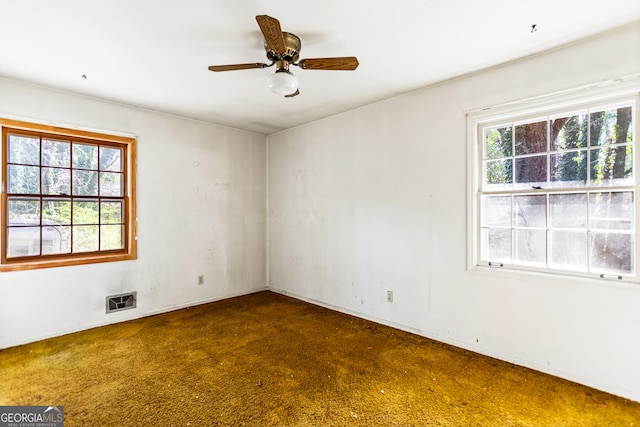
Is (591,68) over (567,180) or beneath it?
over

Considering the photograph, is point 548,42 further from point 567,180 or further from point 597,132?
point 567,180

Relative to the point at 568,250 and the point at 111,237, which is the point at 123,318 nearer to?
the point at 111,237

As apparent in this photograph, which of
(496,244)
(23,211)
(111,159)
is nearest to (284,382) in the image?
(496,244)

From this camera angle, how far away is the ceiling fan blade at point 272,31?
5.37 ft

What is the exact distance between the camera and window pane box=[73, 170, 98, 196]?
3400 millimetres

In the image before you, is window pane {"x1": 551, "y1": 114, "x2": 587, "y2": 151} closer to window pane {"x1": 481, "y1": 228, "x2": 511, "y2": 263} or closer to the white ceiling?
the white ceiling

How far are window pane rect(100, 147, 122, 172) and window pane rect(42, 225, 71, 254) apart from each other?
81 centimetres

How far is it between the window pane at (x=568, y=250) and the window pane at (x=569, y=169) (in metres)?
0.40

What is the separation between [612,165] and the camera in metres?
2.22

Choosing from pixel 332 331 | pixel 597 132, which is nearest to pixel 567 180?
pixel 597 132

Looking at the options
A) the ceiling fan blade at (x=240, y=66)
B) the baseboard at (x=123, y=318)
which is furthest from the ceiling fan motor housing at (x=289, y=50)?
the baseboard at (x=123, y=318)

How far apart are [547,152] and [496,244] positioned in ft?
2.90

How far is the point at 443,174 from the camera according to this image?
117 inches

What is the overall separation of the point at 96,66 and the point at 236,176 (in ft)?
7.35
